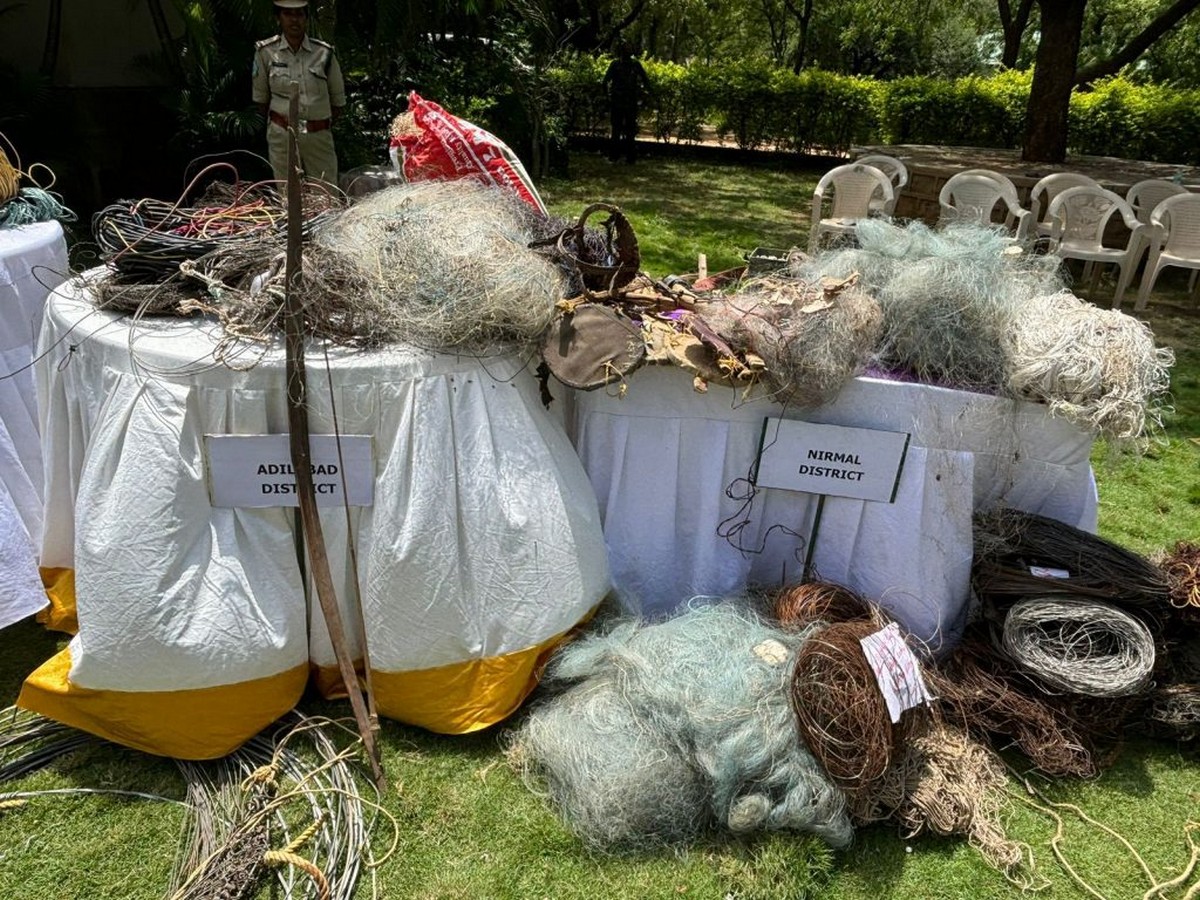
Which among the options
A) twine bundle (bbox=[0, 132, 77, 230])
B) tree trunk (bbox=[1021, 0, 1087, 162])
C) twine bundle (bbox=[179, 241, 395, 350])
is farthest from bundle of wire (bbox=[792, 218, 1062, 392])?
tree trunk (bbox=[1021, 0, 1087, 162])

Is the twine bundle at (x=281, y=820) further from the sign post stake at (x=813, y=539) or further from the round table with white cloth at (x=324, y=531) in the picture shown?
the sign post stake at (x=813, y=539)

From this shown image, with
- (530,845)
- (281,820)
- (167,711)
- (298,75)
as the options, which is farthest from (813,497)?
(298,75)

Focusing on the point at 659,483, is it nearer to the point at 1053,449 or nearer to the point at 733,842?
the point at 733,842

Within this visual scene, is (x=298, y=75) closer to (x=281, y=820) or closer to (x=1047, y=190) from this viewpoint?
(x=281, y=820)

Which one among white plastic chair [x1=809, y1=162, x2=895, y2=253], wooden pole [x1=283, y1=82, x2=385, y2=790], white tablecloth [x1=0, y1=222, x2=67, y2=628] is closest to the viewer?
wooden pole [x1=283, y1=82, x2=385, y2=790]

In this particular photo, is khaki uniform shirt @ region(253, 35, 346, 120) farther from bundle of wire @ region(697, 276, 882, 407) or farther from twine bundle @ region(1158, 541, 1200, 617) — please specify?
twine bundle @ region(1158, 541, 1200, 617)

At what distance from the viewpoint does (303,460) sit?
6.73 feet

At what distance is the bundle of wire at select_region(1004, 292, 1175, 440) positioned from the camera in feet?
7.04

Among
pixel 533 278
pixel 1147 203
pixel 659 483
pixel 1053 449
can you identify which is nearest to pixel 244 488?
pixel 533 278

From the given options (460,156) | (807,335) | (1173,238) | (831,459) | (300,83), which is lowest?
(831,459)

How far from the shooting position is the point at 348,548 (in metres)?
2.20

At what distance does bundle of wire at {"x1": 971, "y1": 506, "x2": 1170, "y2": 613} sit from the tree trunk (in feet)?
20.8

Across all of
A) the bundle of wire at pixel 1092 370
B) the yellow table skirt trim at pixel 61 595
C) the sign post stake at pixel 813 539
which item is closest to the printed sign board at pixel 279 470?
the yellow table skirt trim at pixel 61 595

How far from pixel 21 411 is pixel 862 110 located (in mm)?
12788
